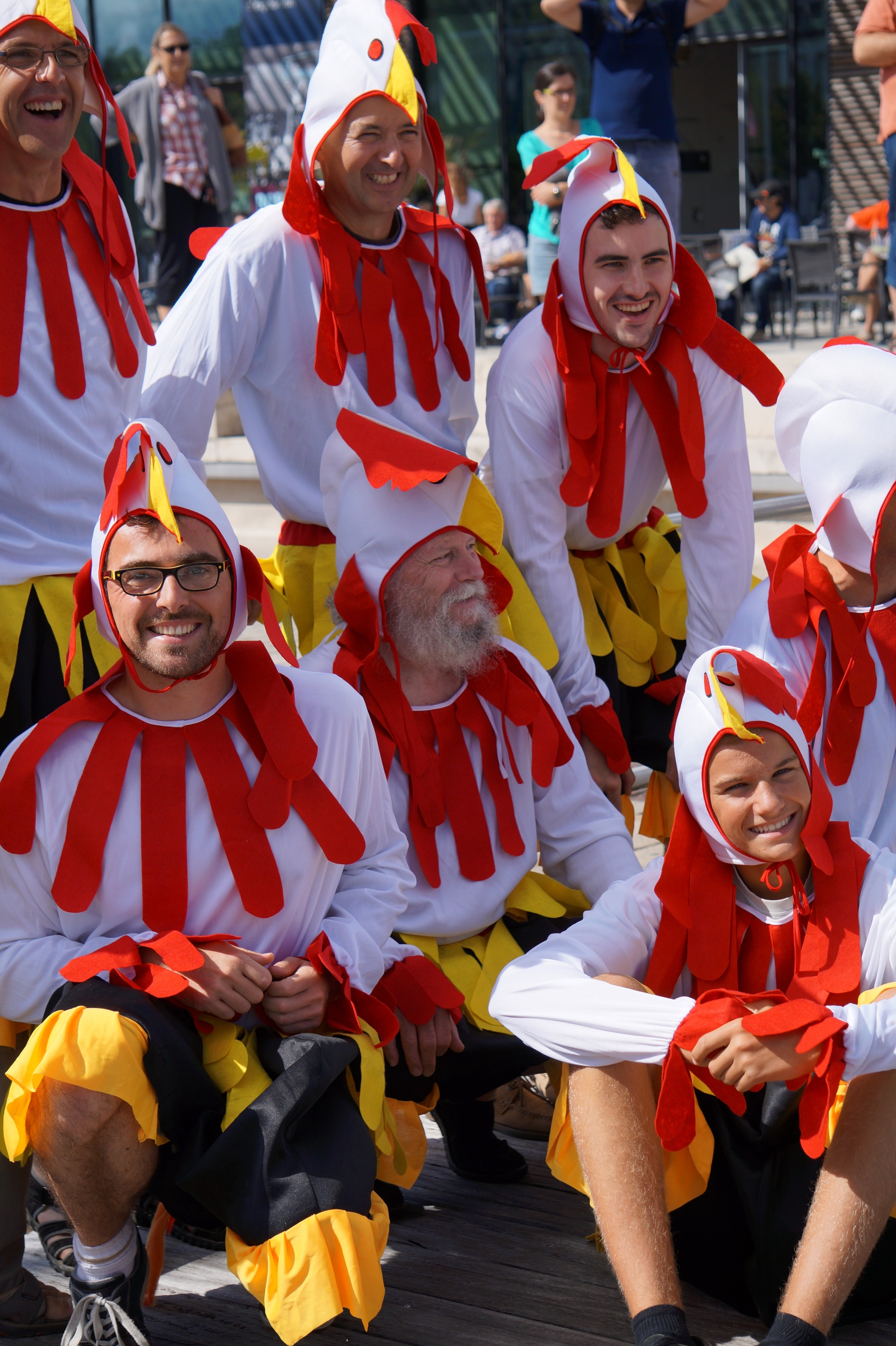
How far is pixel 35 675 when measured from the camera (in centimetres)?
267

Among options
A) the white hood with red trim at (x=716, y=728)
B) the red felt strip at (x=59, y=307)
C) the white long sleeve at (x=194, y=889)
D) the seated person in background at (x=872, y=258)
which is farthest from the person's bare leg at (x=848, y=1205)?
the seated person in background at (x=872, y=258)

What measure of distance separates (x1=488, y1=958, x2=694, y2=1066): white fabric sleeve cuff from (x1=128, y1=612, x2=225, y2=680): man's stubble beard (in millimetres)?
642

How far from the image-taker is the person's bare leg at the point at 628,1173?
2.02 meters

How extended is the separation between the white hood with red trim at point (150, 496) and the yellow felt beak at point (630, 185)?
116 cm

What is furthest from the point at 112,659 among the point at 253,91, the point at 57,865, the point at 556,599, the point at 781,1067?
the point at 253,91

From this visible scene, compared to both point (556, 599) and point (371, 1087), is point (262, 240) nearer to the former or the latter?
point (556, 599)

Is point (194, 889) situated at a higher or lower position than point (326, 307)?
lower

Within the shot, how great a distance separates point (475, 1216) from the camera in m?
2.58

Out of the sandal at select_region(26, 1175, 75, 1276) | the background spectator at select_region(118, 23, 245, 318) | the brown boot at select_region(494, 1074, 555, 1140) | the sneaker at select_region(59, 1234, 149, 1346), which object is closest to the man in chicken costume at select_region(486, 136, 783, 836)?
the brown boot at select_region(494, 1074, 555, 1140)

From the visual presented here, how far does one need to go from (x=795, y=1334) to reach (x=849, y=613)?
3.73 ft

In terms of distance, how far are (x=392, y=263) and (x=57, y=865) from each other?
149 cm

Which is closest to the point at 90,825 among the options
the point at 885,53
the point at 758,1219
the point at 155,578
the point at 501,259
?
the point at 155,578

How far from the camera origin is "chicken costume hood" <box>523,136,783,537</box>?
3.05 metres

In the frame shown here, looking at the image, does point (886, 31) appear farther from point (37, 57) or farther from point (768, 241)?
point (768, 241)
